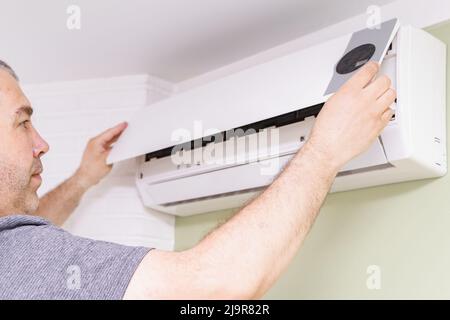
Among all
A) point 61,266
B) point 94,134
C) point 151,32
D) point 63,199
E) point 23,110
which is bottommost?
point 61,266


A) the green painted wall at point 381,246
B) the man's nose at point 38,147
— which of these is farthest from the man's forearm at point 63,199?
the green painted wall at point 381,246

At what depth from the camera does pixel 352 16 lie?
1.74 meters

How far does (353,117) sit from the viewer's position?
128 centimetres

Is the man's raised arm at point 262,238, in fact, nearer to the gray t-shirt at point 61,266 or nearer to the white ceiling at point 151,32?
the gray t-shirt at point 61,266

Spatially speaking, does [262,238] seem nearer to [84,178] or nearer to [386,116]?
[386,116]

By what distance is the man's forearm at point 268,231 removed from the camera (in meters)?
1.12

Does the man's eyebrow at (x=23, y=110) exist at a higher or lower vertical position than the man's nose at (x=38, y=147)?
higher

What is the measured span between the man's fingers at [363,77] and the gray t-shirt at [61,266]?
489 mm

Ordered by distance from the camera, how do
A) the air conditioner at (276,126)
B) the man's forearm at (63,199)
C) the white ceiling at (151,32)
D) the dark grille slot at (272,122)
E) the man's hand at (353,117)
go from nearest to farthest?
the man's hand at (353,117)
the air conditioner at (276,126)
the dark grille slot at (272,122)
the white ceiling at (151,32)
the man's forearm at (63,199)

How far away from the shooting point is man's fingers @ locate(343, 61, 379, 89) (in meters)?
1.31

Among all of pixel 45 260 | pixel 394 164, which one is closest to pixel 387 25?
pixel 394 164

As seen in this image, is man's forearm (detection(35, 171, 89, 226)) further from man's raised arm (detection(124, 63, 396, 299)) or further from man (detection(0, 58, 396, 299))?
man's raised arm (detection(124, 63, 396, 299))

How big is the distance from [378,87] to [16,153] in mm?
747

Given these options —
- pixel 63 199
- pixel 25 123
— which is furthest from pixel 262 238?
pixel 63 199
